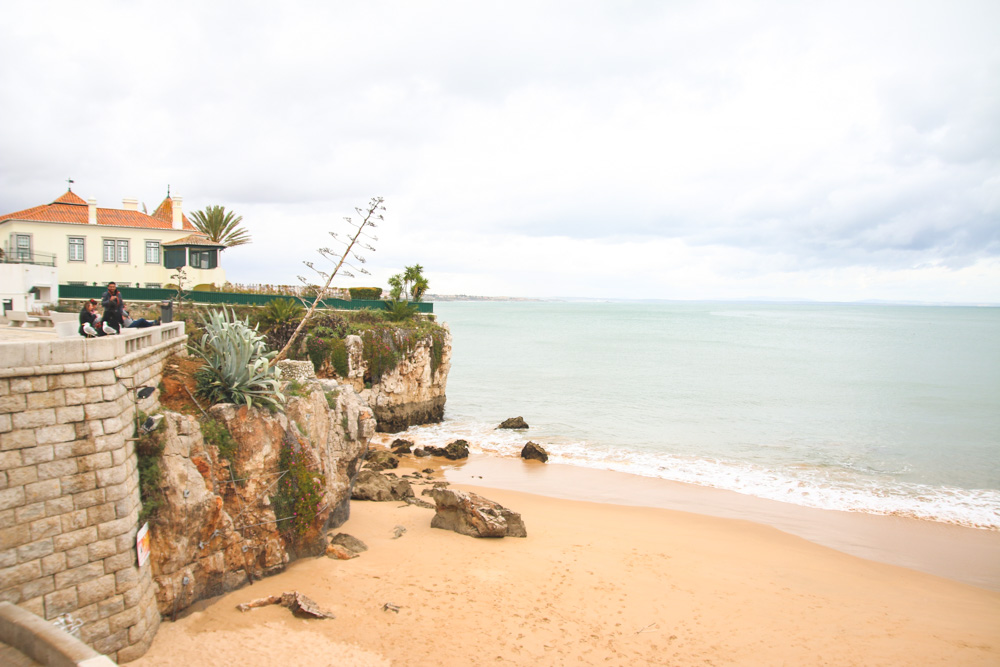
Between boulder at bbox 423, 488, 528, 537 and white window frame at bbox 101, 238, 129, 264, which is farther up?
white window frame at bbox 101, 238, 129, 264

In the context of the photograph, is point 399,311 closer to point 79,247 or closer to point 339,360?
point 339,360

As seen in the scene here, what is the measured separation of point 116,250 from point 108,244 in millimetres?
469

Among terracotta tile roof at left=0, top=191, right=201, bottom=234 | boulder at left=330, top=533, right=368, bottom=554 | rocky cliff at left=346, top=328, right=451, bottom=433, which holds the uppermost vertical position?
terracotta tile roof at left=0, top=191, right=201, bottom=234

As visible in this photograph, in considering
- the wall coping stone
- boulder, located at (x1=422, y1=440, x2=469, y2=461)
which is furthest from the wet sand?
the wall coping stone

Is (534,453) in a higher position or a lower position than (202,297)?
lower

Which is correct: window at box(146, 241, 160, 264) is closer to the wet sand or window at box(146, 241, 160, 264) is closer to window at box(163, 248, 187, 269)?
window at box(163, 248, 187, 269)

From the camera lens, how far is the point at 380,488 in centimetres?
1623

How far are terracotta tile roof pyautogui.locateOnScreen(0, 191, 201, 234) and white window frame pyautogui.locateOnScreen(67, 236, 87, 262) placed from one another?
838 millimetres

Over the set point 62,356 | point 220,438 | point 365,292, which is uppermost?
point 365,292

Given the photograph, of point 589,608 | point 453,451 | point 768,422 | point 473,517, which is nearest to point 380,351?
point 453,451

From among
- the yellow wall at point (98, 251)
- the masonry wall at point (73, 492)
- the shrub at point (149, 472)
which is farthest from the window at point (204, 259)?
the masonry wall at point (73, 492)

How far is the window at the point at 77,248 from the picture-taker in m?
29.2

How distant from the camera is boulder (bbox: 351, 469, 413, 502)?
15.9m

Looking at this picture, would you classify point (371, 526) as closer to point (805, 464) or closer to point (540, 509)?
point (540, 509)
